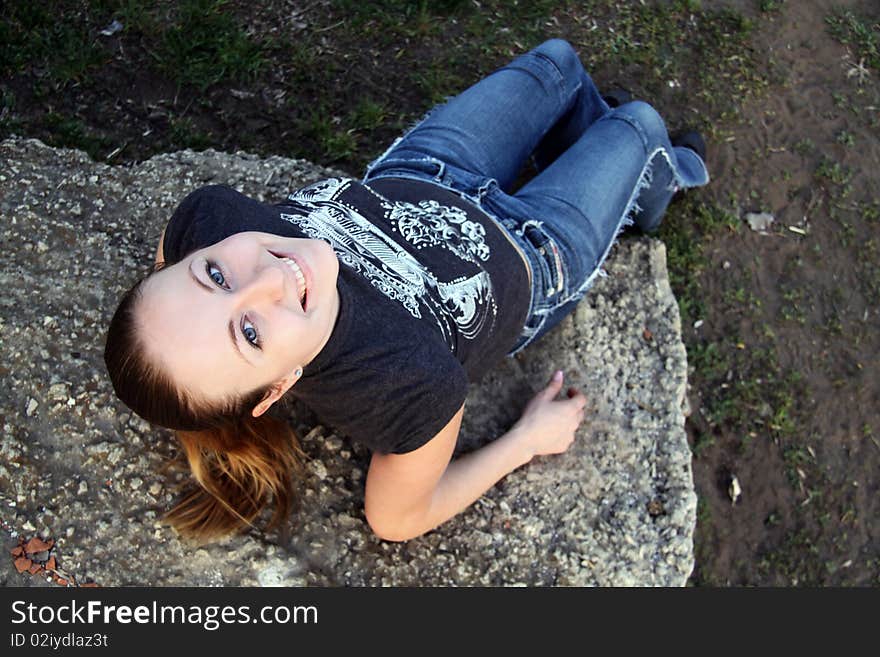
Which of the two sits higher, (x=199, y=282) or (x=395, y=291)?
(x=199, y=282)

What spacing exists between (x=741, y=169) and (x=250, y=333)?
3590mm

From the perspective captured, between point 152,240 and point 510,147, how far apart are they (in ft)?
5.60

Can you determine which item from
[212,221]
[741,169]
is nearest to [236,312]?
[212,221]

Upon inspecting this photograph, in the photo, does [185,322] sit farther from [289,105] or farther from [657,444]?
[289,105]

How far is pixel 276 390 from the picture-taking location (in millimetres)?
2180

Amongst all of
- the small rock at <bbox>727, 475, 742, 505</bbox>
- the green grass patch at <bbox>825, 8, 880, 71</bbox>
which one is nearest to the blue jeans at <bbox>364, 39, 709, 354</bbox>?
the small rock at <bbox>727, 475, 742, 505</bbox>

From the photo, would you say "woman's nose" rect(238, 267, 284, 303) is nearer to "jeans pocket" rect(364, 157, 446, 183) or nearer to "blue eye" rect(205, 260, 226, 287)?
"blue eye" rect(205, 260, 226, 287)

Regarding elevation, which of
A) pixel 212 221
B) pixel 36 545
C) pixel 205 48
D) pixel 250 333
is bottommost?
pixel 36 545

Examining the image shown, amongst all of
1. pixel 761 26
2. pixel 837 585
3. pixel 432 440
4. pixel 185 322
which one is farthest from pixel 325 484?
pixel 761 26

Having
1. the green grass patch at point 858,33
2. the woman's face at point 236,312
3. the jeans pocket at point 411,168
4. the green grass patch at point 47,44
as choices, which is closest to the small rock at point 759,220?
the green grass patch at point 858,33

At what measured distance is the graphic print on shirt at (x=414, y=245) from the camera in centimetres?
258

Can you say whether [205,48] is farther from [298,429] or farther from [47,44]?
[298,429]

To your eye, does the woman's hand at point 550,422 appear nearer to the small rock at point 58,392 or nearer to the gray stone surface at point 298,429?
the gray stone surface at point 298,429

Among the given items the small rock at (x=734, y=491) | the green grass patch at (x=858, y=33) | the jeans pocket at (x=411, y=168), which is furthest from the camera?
the green grass patch at (x=858, y=33)
